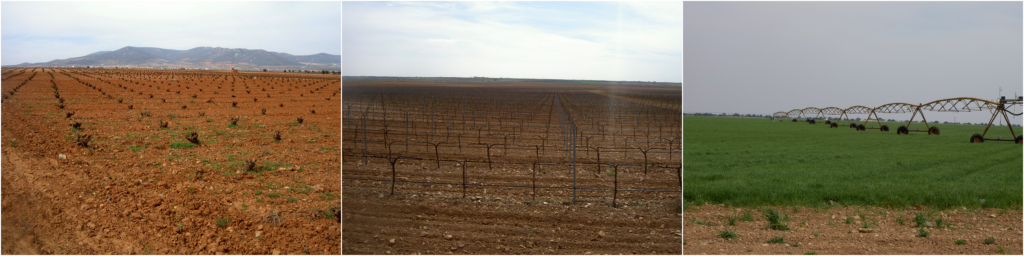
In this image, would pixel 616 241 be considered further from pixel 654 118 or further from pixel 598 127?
pixel 654 118

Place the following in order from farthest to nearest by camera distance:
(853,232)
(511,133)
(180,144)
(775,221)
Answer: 1. (511,133)
2. (180,144)
3. (775,221)
4. (853,232)

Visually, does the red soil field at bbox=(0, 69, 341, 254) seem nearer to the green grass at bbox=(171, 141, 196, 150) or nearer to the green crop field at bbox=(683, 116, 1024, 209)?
the green grass at bbox=(171, 141, 196, 150)

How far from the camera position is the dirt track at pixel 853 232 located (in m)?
5.74

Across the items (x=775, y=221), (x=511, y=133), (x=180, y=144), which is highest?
(x=511, y=133)

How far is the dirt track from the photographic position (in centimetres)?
574

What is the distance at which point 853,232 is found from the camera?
6.67m

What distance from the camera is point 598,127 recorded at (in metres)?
13.3

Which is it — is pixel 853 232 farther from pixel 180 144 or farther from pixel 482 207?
pixel 180 144

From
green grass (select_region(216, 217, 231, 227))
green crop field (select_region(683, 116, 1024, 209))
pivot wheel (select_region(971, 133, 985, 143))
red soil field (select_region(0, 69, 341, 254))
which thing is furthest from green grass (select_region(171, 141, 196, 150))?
pivot wheel (select_region(971, 133, 985, 143))

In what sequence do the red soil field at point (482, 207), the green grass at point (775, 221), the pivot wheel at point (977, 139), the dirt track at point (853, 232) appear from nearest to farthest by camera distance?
the red soil field at point (482, 207)
the dirt track at point (853, 232)
the green grass at point (775, 221)
the pivot wheel at point (977, 139)

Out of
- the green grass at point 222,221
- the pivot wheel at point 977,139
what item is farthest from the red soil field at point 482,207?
the pivot wheel at point 977,139

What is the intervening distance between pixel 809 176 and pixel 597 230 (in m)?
9.89

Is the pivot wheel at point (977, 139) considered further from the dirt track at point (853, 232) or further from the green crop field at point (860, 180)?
the dirt track at point (853, 232)

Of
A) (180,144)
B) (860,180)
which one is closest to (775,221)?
(860,180)
